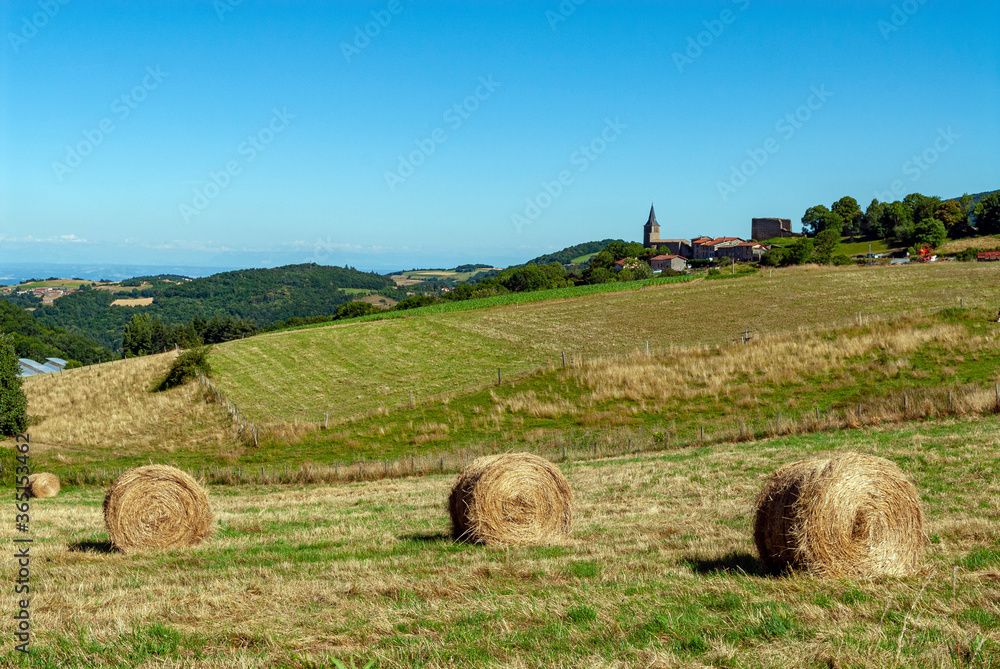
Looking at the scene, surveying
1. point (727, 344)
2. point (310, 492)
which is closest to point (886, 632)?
point (310, 492)

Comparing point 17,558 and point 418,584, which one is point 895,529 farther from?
point 17,558

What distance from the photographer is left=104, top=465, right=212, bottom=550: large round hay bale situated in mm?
11656

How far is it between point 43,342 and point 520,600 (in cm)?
13886

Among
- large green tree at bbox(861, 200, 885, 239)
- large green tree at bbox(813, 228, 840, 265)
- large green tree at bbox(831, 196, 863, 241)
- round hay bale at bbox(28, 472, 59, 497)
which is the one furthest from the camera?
large green tree at bbox(831, 196, 863, 241)

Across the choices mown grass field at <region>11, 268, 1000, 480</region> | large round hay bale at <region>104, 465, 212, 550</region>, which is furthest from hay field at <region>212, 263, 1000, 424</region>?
large round hay bale at <region>104, 465, 212, 550</region>

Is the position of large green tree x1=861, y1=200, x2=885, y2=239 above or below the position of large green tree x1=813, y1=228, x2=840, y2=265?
above

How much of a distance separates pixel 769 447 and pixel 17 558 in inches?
736

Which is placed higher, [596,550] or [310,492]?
[596,550]

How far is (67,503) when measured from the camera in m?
21.3

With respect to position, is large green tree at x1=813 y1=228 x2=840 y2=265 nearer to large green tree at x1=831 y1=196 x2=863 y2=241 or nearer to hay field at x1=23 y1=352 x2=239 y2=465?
large green tree at x1=831 y1=196 x2=863 y2=241

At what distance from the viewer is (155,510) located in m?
11.9

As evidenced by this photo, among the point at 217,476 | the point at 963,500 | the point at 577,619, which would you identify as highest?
the point at 577,619

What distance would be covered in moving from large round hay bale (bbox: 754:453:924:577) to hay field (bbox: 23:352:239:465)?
89.8 feet

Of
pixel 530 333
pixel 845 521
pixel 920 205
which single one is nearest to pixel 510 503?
pixel 845 521
